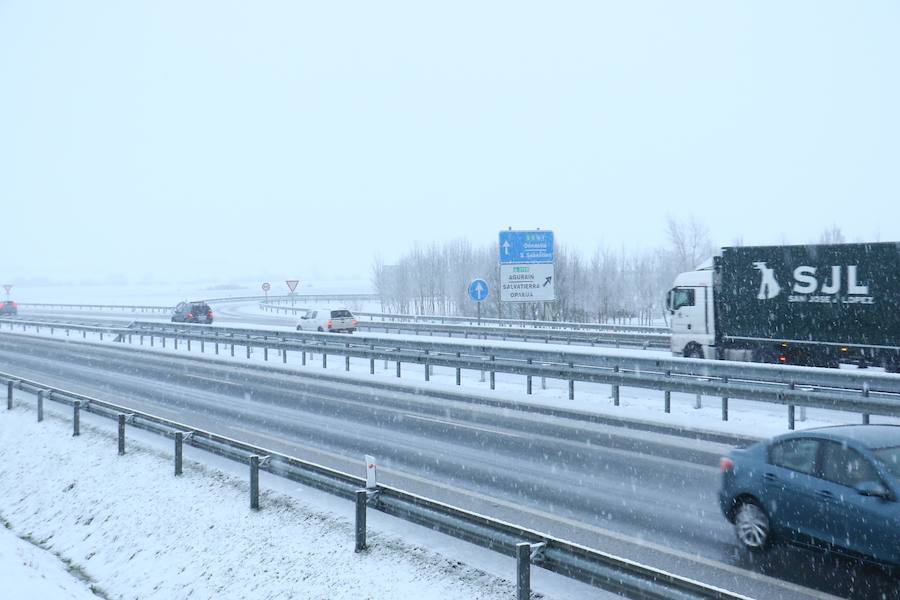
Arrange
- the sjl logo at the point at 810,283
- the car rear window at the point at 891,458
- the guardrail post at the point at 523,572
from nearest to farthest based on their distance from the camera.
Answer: the guardrail post at the point at 523,572, the car rear window at the point at 891,458, the sjl logo at the point at 810,283

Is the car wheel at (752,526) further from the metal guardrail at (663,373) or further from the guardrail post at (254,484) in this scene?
the metal guardrail at (663,373)

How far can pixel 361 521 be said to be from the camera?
8.61 meters

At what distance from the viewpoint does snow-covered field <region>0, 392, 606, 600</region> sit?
793 centimetres

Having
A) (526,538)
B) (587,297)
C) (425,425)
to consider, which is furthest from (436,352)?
(587,297)

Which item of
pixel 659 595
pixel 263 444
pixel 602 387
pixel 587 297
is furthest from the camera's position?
pixel 587 297

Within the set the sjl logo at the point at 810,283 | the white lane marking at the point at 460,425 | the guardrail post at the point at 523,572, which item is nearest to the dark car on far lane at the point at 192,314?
the white lane marking at the point at 460,425

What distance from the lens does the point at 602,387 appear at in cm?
2109

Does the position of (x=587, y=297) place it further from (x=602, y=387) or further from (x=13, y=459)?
(x=13, y=459)

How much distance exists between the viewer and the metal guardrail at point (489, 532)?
5.89 meters

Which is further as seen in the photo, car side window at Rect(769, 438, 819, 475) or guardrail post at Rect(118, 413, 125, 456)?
guardrail post at Rect(118, 413, 125, 456)

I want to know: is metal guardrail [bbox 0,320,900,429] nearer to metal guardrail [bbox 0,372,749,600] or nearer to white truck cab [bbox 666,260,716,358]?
white truck cab [bbox 666,260,716,358]

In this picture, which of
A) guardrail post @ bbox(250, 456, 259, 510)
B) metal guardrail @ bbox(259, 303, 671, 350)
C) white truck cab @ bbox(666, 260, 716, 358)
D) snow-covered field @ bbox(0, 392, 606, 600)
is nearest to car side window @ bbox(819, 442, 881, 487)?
snow-covered field @ bbox(0, 392, 606, 600)

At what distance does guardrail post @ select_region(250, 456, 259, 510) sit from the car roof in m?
6.80

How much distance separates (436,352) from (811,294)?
10786 mm
